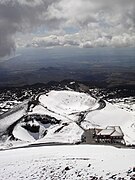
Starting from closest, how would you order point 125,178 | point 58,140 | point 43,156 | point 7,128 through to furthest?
point 125,178
point 43,156
point 58,140
point 7,128

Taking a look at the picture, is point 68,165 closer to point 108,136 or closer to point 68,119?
point 108,136

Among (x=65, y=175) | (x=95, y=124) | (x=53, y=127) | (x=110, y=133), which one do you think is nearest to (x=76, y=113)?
(x=95, y=124)

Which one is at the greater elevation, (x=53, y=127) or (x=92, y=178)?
(x=92, y=178)

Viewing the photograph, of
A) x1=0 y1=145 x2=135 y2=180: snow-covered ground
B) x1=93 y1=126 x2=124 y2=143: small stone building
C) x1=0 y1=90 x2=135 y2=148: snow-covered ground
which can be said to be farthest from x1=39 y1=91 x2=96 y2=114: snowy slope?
x1=0 y1=145 x2=135 y2=180: snow-covered ground

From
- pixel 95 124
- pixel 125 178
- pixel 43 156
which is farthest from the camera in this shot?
pixel 95 124

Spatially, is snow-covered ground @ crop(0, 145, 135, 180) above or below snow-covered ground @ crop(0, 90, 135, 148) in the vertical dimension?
above

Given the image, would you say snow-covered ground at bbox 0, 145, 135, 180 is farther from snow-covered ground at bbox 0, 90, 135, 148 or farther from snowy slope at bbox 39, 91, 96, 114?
snowy slope at bbox 39, 91, 96, 114

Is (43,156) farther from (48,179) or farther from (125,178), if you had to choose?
(125,178)

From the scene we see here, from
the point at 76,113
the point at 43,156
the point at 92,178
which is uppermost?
the point at 92,178
